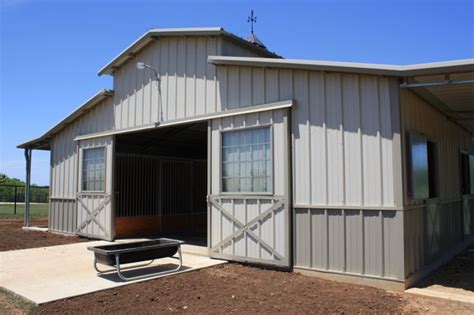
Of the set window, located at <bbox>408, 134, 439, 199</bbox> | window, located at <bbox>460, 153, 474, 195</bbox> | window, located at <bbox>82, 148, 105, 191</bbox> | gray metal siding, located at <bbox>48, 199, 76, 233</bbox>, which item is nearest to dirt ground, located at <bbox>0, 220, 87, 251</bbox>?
gray metal siding, located at <bbox>48, 199, 76, 233</bbox>

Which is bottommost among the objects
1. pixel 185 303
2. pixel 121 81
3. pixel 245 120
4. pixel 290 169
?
pixel 185 303

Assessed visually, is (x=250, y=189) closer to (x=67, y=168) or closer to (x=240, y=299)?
(x=240, y=299)

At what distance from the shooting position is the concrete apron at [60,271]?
641 centimetres

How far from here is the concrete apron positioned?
6410 mm

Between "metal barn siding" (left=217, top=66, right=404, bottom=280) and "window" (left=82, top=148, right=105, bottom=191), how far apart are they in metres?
6.38

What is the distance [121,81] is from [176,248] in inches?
221

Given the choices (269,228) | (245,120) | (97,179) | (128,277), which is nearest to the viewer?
(128,277)

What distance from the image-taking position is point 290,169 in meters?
7.54

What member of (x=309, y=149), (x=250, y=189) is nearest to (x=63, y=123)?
(x=250, y=189)

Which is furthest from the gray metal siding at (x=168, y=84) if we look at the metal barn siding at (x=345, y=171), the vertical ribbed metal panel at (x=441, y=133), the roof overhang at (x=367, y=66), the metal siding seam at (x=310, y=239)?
the vertical ribbed metal panel at (x=441, y=133)

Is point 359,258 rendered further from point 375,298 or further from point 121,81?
point 121,81

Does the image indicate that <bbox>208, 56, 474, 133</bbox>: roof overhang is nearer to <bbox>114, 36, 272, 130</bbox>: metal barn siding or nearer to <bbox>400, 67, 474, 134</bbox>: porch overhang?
<bbox>400, 67, 474, 134</bbox>: porch overhang

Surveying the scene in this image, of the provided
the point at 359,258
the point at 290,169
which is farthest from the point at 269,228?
the point at 359,258

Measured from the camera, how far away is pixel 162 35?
395 inches
